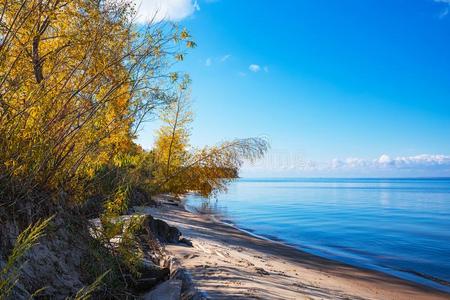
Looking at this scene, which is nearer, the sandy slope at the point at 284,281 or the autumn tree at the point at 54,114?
the autumn tree at the point at 54,114

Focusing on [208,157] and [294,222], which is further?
[294,222]

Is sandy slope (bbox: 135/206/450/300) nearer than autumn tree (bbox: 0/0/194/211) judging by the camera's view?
No

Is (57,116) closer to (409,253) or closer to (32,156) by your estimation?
(32,156)

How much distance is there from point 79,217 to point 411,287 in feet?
28.3

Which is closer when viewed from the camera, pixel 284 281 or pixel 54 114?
pixel 54 114

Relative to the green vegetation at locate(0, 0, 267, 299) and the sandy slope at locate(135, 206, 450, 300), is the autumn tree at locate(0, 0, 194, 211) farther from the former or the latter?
the sandy slope at locate(135, 206, 450, 300)

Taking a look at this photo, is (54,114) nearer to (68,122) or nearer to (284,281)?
(68,122)

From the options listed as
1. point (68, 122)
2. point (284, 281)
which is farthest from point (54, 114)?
point (284, 281)

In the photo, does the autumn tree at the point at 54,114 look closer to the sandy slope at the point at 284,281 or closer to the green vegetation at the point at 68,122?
the green vegetation at the point at 68,122

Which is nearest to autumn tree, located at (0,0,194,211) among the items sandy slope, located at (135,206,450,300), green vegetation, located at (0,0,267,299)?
green vegetation, located at (0,0,267,299)

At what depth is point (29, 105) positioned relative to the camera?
3396 millimetres

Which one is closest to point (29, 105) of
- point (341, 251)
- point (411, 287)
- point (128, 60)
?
point (128, 60)

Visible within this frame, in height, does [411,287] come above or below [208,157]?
below

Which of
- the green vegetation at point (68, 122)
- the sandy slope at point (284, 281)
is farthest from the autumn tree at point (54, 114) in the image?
the sandy slope at point (284, 281)
